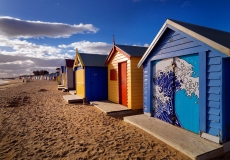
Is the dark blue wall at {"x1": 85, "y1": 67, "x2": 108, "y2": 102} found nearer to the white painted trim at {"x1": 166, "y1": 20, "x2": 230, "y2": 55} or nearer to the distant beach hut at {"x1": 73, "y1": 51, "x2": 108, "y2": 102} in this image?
the distant beach hut at {"x1": 73, "y1": 51, "x2": 108, "y2": 102}

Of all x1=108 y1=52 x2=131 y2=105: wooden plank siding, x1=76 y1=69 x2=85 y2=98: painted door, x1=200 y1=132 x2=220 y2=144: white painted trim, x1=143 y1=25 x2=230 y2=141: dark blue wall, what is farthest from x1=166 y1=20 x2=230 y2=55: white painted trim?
x1=76 y1=69 x2=85 y2=98: painted door

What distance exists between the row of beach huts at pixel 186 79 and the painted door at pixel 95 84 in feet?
11.1

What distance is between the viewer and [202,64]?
399cm

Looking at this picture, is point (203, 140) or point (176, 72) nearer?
point (203, 140)

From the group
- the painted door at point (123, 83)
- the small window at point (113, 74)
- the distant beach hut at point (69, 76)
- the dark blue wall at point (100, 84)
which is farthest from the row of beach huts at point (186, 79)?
the distant beach hut at point (69, 76)

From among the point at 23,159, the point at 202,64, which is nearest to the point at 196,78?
the point at 202,64

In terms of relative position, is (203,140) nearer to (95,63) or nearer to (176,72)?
(176,72)

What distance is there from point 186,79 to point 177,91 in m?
0.57

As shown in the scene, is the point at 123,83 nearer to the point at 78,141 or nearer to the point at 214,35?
the point at 78,141

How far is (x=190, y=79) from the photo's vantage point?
14.6 feet

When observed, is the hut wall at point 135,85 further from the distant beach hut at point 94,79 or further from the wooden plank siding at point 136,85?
the distant beach hut at point 94,79

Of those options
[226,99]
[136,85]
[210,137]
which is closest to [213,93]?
[226,99]

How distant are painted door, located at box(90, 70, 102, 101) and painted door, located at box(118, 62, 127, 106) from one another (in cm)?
255

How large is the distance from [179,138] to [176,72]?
2156 millimetres
